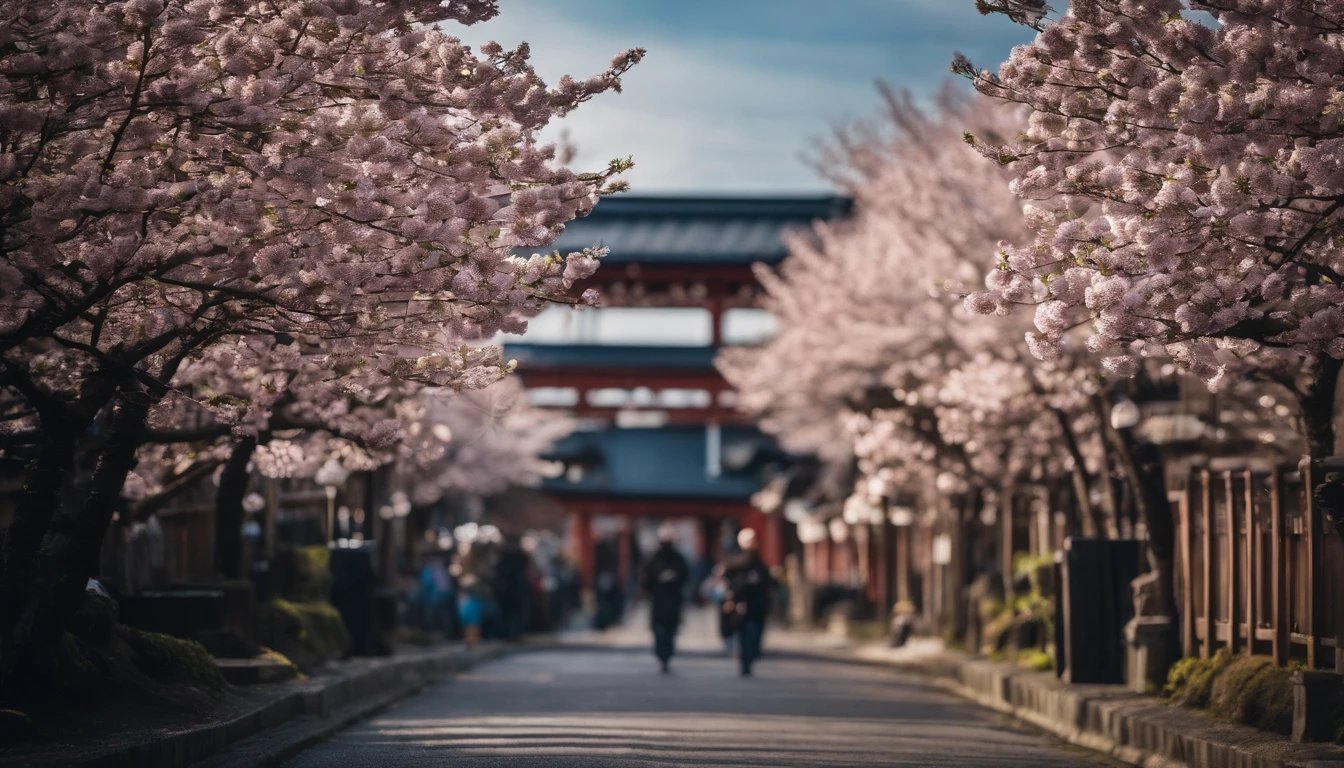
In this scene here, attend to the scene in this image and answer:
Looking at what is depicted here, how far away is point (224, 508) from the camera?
18250 mm

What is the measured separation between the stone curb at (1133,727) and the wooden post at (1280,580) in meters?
0.73

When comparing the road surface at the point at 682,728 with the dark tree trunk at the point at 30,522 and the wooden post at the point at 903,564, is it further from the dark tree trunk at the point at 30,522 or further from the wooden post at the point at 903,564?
the wooden post at the point at 903,564

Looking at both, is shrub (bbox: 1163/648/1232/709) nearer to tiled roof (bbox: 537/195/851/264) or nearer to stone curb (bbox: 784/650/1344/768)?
stone curb (bbox: 784/650/1344/768)

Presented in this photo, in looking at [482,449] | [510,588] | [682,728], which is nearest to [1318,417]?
[682,728]

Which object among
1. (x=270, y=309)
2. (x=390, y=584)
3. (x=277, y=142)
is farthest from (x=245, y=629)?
(x=390, y=584)

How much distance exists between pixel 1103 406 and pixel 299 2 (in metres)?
11.4

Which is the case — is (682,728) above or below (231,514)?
below

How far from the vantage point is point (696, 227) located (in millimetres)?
60000

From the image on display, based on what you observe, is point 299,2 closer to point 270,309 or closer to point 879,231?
point 270,309

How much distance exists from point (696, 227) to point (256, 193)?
4989 cm

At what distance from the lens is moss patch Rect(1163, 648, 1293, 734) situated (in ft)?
40.5

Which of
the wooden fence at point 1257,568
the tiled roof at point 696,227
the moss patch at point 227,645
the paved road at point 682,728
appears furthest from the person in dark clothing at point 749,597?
the tiled roof at point 696,227

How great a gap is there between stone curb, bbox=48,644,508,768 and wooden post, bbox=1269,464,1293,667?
700 centimetres

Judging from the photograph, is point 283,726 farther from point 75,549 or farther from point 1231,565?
point 1231,565
